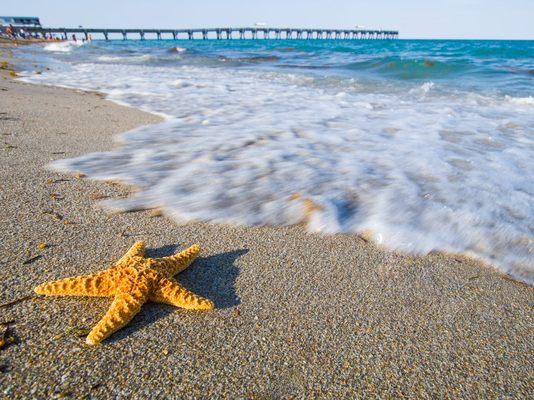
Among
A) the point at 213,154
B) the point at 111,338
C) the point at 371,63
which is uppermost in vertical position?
the point at 111,338

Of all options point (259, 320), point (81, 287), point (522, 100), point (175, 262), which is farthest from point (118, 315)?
point (522, 100)

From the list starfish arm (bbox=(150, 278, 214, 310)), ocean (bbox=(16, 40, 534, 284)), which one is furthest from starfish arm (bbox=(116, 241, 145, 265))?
ocean (bbox=(16, 40, 534, 284))

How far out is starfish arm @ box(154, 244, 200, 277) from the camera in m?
1.85

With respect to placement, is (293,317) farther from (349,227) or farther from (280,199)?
(280,199)

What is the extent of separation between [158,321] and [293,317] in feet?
2.00

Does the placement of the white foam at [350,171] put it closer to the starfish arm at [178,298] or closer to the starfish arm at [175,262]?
the starfish arm at [175,262]

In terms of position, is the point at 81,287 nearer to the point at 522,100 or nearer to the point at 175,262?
the point at 175,262

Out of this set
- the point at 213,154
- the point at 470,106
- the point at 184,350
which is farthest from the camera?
the point at 470,106

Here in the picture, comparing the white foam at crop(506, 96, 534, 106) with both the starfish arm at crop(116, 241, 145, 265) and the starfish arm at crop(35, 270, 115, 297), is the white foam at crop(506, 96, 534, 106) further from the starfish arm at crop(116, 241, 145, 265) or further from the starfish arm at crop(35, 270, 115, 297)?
the starfish arm at crop(35, 270, 115, 297)

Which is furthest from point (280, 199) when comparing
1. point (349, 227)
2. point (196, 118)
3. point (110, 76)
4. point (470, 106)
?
point (110, 76)

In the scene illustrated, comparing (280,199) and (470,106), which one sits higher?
(280,199)

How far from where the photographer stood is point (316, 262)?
228 cm

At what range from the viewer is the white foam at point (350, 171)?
8.91 feet

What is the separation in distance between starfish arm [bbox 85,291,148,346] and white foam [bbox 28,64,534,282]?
1064 mm
